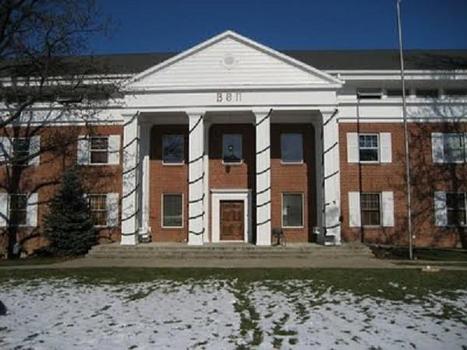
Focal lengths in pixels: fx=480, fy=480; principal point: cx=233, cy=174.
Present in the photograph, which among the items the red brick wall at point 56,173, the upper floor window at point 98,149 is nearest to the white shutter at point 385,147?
the red brick wall at point 56,173

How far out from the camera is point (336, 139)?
71.1 ft

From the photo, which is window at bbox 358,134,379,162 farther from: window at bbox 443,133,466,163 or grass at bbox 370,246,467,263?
grass at bbox 370,246,467,263

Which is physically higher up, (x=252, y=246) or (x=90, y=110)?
(x=90, y=110)

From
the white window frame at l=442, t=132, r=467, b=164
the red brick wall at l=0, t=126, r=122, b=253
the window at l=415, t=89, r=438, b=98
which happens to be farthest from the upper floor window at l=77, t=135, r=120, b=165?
the white window frame at l=442, t=132, r=467, b=164

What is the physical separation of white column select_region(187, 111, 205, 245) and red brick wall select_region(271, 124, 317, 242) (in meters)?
3.97

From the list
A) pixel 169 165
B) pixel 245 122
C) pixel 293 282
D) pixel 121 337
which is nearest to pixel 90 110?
pixel 169 165

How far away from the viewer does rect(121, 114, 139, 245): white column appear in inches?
845

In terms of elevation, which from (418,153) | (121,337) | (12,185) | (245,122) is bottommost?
(121,337)

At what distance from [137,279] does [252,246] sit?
8118 millimetres

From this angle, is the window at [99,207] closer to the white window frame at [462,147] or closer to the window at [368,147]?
the window at [368,147]

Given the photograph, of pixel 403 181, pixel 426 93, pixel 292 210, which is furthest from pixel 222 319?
pixel 426 93

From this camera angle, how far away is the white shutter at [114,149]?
24.0 meters

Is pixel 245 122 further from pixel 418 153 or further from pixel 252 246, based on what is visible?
pixel 418 153

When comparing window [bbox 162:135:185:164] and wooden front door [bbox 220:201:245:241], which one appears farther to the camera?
window [bbox 162:135:185:164]
